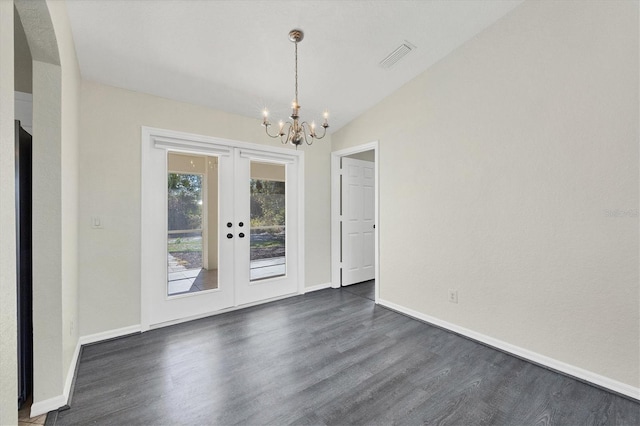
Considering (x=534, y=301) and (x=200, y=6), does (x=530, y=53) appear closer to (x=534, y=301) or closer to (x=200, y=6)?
(x=534, y=301)

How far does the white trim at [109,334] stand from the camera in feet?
8.64

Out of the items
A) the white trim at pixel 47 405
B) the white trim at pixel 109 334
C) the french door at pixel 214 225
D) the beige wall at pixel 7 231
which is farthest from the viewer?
the french door at pixel 214 225

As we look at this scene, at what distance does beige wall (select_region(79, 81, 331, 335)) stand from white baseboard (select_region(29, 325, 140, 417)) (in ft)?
0.17

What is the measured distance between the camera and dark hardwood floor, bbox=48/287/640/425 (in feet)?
5.75

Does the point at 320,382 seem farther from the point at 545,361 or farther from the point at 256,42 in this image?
the point at 256,42

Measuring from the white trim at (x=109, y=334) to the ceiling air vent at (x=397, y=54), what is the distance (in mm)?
3746

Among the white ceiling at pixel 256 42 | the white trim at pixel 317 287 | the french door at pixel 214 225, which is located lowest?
the white trim at pixel 317 287

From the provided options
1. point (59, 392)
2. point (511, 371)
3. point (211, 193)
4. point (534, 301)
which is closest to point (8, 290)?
point (59, 392)

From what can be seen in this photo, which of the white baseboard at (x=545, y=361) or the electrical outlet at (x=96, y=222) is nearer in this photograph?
the white baseboard at (x=545, y=361)

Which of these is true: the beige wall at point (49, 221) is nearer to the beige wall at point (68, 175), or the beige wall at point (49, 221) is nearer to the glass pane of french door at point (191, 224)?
the beige wall at point (68, 175)

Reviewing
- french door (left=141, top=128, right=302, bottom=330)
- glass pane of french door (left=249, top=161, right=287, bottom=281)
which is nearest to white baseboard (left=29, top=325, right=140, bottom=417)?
french door (left=141, top=128, right=302, bottom=330)

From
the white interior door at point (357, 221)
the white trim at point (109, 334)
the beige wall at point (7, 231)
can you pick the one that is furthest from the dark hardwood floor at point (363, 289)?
the beige wall at point (7, 231)

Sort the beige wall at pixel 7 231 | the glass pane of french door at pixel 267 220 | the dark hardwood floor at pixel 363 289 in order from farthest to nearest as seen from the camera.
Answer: the dark hardwood floor at pixel 363 289 < the glass pane of french door at pixel 267 220 < the beige wall at pixel 7 231

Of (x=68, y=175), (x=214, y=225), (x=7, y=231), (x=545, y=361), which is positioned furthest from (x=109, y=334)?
(x=545, y=361)
